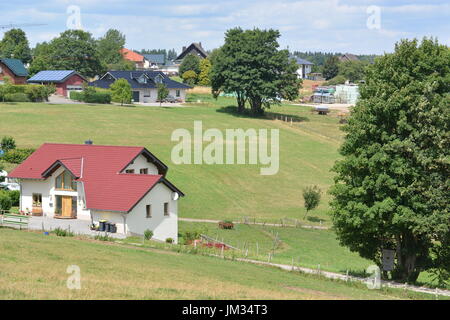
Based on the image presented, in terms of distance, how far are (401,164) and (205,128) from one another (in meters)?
64.1

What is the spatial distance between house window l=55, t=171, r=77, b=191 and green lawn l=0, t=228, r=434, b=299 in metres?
13.7

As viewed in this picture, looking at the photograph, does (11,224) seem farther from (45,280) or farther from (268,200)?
(268,200)

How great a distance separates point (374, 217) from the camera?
39.3 m

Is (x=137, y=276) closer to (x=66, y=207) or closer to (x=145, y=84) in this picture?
(x=66, y=207)

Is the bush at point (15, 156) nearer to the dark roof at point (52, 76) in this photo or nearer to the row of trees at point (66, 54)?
the dark roof at point (52, 76)

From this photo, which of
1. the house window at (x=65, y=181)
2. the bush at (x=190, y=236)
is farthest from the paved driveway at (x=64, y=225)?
the bush at (x=190, y=236)

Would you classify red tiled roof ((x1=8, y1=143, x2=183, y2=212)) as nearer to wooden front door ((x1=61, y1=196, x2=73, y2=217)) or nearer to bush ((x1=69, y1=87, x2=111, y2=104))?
wooden front door ((x1=61, y1=196, x2=73, y2=217))

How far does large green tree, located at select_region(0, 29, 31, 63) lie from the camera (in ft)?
539

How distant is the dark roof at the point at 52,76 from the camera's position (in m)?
128

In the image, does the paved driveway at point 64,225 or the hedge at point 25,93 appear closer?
the paved driveway at point 64,225

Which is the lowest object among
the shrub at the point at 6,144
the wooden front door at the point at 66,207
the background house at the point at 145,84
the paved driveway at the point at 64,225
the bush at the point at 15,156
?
the paved driveway at the point at 64,225

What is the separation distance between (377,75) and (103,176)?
23069mm

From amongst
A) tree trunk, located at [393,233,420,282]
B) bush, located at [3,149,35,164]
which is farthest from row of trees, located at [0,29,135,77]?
tree trunk, located at [393,233,420,282]
